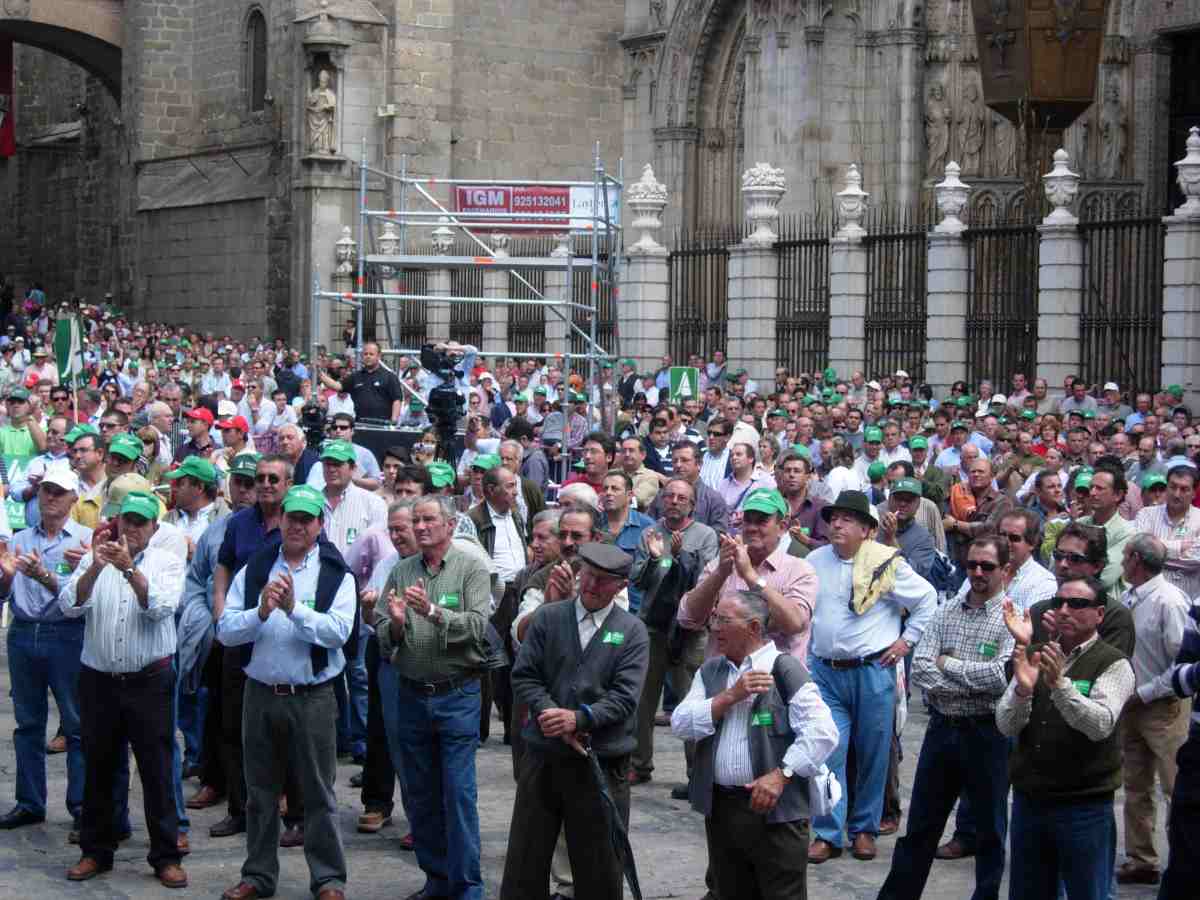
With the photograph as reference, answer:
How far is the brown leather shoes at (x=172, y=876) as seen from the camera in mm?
9359

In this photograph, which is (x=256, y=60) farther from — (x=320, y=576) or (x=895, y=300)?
(x=320, y=576)

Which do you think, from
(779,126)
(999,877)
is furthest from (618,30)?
(999,877)

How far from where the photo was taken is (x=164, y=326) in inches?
1758

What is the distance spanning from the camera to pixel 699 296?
95.8ft

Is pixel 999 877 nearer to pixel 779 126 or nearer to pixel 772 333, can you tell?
pixel 772 333

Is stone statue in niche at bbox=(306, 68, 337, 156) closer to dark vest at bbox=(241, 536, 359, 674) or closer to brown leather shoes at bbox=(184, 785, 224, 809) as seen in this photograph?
brown leather shoes at bbox=(184, 785, 224, 809)

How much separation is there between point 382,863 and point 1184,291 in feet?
46.4

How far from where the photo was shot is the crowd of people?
767 cm

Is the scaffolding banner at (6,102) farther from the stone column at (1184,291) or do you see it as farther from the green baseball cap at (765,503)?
the green baseball cap at (765,503)

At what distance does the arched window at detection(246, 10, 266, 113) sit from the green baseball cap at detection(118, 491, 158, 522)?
3586 cm

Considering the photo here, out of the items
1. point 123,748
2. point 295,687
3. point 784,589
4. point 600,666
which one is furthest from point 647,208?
point 600,666

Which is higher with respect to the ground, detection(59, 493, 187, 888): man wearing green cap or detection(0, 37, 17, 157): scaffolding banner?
detection(0, 37, 17, 157): scaffolding banner

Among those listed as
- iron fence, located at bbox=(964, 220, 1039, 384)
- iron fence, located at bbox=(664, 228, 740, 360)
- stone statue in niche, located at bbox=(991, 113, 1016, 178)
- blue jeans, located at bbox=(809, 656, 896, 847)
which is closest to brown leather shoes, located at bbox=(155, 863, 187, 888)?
blue jeans, located at bbox=(809, 656, 896, 847)

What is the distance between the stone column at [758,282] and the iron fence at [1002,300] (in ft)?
11.7
